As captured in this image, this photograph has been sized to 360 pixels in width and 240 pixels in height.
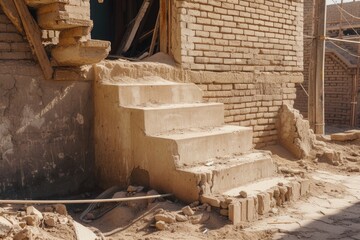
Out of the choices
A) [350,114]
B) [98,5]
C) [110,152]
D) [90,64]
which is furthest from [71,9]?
[350,114]

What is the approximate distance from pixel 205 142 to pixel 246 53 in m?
2.71

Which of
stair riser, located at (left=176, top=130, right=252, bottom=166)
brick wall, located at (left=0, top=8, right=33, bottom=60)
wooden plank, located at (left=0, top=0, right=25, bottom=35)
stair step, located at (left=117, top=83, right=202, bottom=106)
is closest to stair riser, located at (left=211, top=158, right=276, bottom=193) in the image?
stair riser, located at (left=176, top=130, right=252, bottom=166)

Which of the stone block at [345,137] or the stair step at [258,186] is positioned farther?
the stone block at [345,137]

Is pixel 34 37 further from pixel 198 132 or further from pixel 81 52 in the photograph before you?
pixel 198 132

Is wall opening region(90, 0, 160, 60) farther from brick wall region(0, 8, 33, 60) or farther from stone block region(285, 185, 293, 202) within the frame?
stone block region(285, 185, 293, 202)

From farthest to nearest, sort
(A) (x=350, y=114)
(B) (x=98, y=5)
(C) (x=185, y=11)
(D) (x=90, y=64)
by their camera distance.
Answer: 1. (A) (x=350, y=114)
2. (B) (x=98, y=5)
3. (C) (x=185, y=11)
4. (D) (x=90, y=64)

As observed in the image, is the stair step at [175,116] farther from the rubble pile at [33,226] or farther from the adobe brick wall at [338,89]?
the adobe brick wall at [338,89]

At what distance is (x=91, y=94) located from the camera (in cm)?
539

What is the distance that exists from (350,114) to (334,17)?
252 inches

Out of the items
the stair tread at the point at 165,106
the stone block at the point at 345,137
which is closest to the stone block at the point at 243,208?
the stair tread at the point at 165,106

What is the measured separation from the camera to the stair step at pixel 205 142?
457cm

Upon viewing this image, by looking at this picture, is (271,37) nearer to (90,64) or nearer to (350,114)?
(90,64)

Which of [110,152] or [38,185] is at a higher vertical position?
[110,152]

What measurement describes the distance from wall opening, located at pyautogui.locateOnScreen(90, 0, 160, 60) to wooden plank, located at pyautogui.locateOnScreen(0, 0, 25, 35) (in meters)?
2.69
